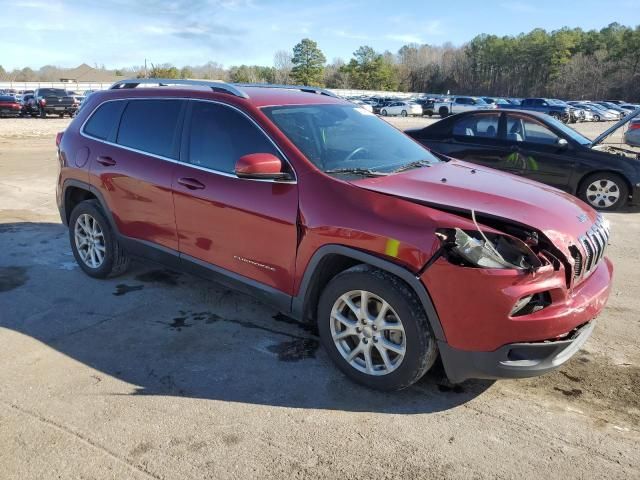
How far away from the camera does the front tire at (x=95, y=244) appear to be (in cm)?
500

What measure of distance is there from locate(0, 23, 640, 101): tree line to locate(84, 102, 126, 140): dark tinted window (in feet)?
324

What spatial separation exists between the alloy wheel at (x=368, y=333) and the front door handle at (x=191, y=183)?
143cm

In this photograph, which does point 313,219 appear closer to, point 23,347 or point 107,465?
point 107,465

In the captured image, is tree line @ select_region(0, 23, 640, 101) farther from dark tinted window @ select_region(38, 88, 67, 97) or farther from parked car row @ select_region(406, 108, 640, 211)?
parked car row @ select_region(406, 108, 640, 211)

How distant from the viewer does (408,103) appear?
2023 inches

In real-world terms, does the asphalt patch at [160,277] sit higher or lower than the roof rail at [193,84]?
lower

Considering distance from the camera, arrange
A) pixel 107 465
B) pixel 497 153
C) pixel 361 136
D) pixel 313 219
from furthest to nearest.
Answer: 1. pixel 497 153
2. pixel 361 136
3. pixel 313 219
4. pixel 107 465

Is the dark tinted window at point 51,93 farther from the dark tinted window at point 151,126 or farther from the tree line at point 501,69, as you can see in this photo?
the tree line at point 501,69

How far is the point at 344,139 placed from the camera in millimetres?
4000

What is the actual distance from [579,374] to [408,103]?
50331mm

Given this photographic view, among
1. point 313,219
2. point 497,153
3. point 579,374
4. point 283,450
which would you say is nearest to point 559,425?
point 579,374

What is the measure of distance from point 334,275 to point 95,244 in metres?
2.85

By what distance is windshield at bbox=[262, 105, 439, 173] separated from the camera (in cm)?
370

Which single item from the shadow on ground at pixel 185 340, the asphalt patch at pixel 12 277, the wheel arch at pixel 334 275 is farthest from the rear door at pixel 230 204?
the asphalt patch at pixel 12 277
